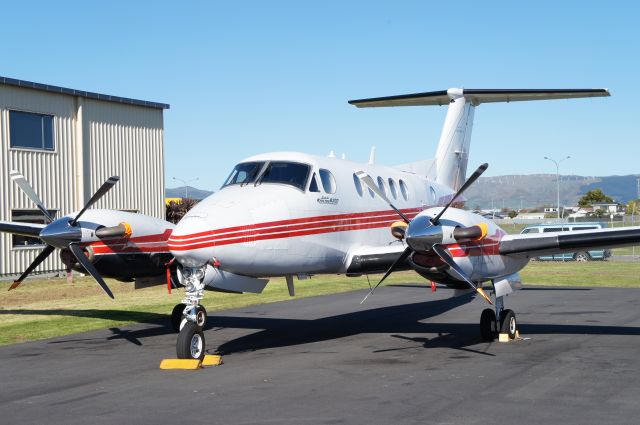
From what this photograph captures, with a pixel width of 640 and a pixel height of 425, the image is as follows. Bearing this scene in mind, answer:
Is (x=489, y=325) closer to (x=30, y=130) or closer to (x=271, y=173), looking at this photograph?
(x=271, y=173)

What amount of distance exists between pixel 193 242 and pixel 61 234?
421 cm

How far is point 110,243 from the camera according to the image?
1485 cm

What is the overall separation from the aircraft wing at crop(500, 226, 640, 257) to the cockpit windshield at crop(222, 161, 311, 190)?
4.02 meters

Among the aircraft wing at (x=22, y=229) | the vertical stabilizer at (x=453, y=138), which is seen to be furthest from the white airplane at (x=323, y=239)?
the vertical stabilizer at (x=453, y=138)

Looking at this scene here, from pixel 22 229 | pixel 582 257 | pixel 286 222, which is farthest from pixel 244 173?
pixel 582 257

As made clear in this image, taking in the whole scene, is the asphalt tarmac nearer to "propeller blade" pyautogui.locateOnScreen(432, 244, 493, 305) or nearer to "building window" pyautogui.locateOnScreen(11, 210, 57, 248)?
"propeller blade" pyautogui.locateOnScreen(432, 244, 493, 305)

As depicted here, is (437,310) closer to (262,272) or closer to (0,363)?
(262,272)

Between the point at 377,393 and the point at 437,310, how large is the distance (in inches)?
430

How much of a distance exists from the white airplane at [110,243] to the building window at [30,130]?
58.5ft

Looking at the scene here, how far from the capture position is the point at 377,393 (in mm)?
9523

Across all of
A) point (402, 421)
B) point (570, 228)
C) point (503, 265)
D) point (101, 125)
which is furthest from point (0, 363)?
point (570, 228)

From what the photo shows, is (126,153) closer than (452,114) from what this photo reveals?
No

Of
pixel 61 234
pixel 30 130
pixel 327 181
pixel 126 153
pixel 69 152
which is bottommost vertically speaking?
pixel 61 234

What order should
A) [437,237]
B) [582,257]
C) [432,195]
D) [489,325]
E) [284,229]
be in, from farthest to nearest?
[582,257]
[432,195]
[489,325]
[284,229]
[437,237]
